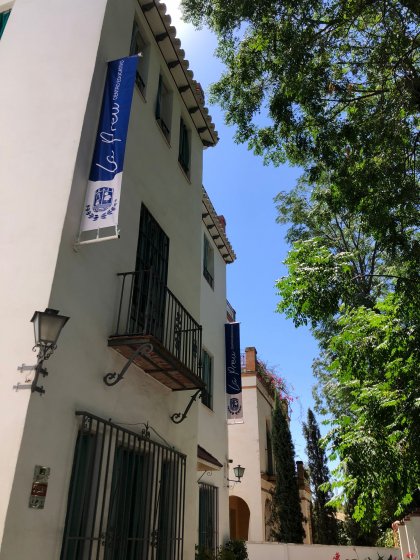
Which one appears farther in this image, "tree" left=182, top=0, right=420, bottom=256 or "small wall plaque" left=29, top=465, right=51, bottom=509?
"tree" left=182, top=0, right=420, bottom=256

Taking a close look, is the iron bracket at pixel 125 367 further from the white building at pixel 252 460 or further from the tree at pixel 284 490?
the tree at pixel 284 490

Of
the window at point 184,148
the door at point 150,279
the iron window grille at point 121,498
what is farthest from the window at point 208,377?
the iron window grille at point 121,498

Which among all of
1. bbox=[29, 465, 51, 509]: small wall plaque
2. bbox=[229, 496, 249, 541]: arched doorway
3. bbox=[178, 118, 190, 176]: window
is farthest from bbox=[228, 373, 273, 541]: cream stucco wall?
bbox=[29, 465, 51, 509]: small wall plaque

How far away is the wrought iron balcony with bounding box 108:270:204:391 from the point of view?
17.7 feet

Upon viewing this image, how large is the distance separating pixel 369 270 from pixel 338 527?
13.9 meters

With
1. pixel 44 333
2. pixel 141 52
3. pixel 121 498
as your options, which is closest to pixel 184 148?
pixel 141 52

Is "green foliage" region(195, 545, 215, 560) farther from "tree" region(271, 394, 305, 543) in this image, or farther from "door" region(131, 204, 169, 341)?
"tree" region(271, 394, 305, 543)

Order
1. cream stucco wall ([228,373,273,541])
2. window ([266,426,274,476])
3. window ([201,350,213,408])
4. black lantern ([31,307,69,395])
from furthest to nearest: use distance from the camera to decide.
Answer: window ([266,426,274,476])
cream stucco wall ([228,373,273,541])
window ([201,350,213,408])
black lantern ([31,307,69,395])

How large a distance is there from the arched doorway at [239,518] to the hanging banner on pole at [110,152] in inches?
668

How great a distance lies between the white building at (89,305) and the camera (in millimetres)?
4090

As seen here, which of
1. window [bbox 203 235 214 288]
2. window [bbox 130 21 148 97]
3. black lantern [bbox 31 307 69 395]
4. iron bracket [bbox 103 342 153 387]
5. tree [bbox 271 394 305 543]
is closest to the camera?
black lantern [bbox 31 307 69 395]

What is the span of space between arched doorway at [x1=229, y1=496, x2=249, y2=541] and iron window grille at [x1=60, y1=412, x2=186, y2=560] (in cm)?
1400

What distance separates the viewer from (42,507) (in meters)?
3.89

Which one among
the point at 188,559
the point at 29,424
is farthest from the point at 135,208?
the point at 188,559
